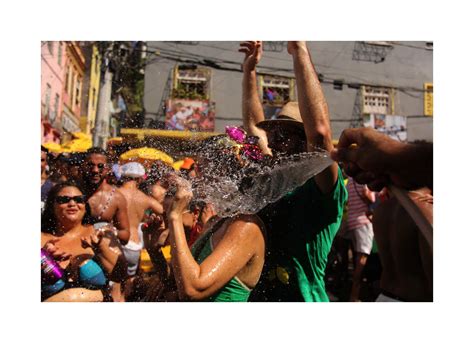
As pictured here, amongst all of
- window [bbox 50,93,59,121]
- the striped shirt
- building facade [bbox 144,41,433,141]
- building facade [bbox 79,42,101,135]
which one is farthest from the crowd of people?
building facade [bbox 79,42,101,135]

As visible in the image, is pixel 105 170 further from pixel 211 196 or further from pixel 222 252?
pixel 222 252

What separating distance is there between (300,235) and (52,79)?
12.7m

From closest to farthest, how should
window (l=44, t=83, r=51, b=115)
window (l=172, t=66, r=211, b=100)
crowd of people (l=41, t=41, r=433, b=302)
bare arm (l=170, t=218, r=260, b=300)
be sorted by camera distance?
1. crowd of people (l=41, t=41, r=433, b=302)
2. bare arm (l=170, t=218, r=260, b=300)
3. window (l=44, t=83, r=51, b=115)
4. window (l=172, t=66, r=211, b=100)

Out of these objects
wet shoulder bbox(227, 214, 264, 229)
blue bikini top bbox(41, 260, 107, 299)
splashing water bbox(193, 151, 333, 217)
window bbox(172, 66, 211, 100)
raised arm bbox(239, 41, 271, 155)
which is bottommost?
blue bikini top bbox(41, 260, 107, 299)

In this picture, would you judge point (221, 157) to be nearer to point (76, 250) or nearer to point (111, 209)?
point (76, 250)

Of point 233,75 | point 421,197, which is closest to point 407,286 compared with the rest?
point 421,197

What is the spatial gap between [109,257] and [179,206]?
4.41ft

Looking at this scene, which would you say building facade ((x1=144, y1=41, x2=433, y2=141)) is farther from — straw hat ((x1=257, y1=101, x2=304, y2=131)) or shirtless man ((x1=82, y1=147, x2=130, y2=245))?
straw hat ((x1=257, y1=101, x2=304, y2=131))

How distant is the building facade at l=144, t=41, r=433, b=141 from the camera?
11.7 m

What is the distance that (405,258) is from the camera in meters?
2.25

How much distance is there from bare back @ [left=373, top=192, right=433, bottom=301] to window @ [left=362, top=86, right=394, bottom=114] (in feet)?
36.3

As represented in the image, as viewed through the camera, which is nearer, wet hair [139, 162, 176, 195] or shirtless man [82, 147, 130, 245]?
wet hair [139, 162, 176, 195]

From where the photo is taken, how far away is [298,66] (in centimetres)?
205

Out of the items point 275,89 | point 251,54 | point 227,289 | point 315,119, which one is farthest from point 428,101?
point 227,289
